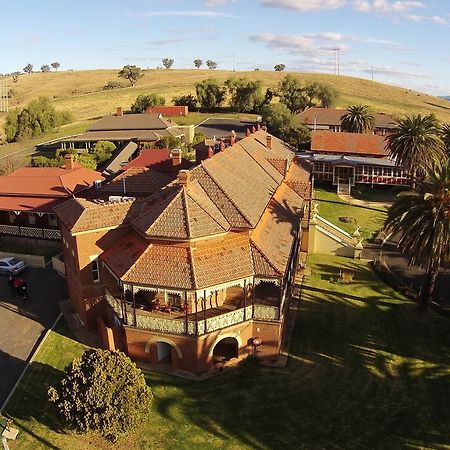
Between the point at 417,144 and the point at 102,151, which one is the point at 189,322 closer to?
the point at 417,144

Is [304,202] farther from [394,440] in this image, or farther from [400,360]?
[394,440]

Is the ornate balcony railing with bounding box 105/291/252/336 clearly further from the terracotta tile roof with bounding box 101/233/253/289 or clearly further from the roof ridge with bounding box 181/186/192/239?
the roof ridge with bounding box 181/186/192/239

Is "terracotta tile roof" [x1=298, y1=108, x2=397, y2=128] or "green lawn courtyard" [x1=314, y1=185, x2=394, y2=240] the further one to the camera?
"terracotta tile roof" [x1=298, y1=108, x2=397, y2=128]

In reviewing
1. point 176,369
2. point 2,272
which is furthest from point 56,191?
point 176,369

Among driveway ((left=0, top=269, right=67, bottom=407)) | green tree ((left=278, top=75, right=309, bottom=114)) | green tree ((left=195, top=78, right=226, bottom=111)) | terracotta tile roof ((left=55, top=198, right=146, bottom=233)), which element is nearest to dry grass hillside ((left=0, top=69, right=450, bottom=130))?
green tree ((left=195, top=78, right=226, bottom=111))

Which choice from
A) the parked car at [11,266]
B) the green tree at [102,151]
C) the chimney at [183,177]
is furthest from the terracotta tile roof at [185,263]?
the green tree at [102,151]

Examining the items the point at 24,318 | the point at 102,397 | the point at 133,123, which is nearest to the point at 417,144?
the point at 24,318

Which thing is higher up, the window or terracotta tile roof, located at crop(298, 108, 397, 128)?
terracotta tile roof, located at crop(298, 108, 397, 128)
